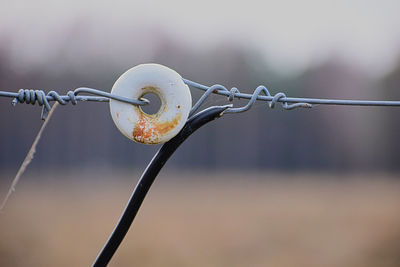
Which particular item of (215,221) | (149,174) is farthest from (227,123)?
(149,174)

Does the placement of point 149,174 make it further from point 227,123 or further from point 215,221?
point 227,123

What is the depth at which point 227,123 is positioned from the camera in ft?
38.4

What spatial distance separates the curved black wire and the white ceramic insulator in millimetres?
24

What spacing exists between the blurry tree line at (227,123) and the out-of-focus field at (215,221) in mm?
720

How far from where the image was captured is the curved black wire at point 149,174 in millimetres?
647

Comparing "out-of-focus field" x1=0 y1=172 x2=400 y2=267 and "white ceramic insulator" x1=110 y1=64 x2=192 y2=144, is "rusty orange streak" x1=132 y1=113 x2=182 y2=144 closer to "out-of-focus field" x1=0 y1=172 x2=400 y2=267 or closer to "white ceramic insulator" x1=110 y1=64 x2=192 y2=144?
"white ceramic insulator" x1=110 y1=64 x2=192 y2=144

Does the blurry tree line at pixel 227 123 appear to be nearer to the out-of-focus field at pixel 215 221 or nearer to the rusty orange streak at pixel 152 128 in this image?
the out-of-focus field at pixel 215 221

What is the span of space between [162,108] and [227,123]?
11108 millimetres

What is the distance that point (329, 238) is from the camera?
7051 mm

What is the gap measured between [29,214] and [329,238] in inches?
228

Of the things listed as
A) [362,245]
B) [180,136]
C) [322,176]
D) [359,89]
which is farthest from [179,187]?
[180,136]

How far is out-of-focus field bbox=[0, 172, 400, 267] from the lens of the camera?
5.79 metres

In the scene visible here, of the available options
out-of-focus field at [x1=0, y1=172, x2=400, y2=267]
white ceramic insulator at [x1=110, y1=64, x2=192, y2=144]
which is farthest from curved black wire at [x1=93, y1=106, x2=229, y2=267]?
out-of-focus field at [x1=0, y1=172, x2=400, y2=267]

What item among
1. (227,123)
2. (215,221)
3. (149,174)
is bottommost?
(215,221)
